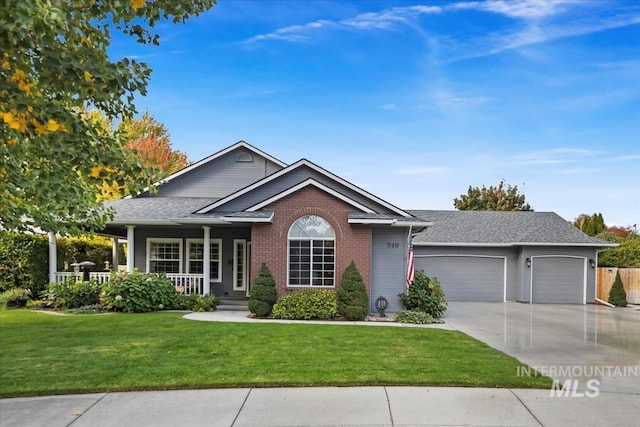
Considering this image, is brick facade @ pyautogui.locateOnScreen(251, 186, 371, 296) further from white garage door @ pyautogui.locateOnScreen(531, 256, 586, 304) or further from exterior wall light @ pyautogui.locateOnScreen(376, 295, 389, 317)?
white garage door @ pyautogui.locateOnScreen(531, 256, 586, 304)

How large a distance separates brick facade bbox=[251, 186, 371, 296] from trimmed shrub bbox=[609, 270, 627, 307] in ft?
42.8

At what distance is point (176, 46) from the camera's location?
1472 cm

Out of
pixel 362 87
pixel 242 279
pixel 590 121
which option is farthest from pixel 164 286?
pixel 590 121

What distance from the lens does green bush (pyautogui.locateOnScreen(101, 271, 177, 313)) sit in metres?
15.0

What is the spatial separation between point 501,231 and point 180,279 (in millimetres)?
15357

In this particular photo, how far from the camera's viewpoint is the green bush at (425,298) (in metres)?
14.9

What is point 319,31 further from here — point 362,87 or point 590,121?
point 590,121

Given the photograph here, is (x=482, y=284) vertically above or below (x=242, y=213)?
below

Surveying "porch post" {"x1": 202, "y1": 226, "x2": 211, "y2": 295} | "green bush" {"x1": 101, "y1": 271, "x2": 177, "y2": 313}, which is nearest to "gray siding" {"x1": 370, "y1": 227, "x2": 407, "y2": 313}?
"porch post" {"x1": 202, "y1": 226, "x2": 211, "y2": 295}

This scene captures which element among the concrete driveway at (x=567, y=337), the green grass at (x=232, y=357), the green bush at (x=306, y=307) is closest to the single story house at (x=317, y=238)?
the green bush at (x=306, y=307)

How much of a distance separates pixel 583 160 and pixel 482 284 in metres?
8.55

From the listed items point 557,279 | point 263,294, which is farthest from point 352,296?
point 557,279

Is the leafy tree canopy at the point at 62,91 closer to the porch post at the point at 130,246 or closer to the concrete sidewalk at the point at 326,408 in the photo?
the concrete sidewalk at the point at 326,408
